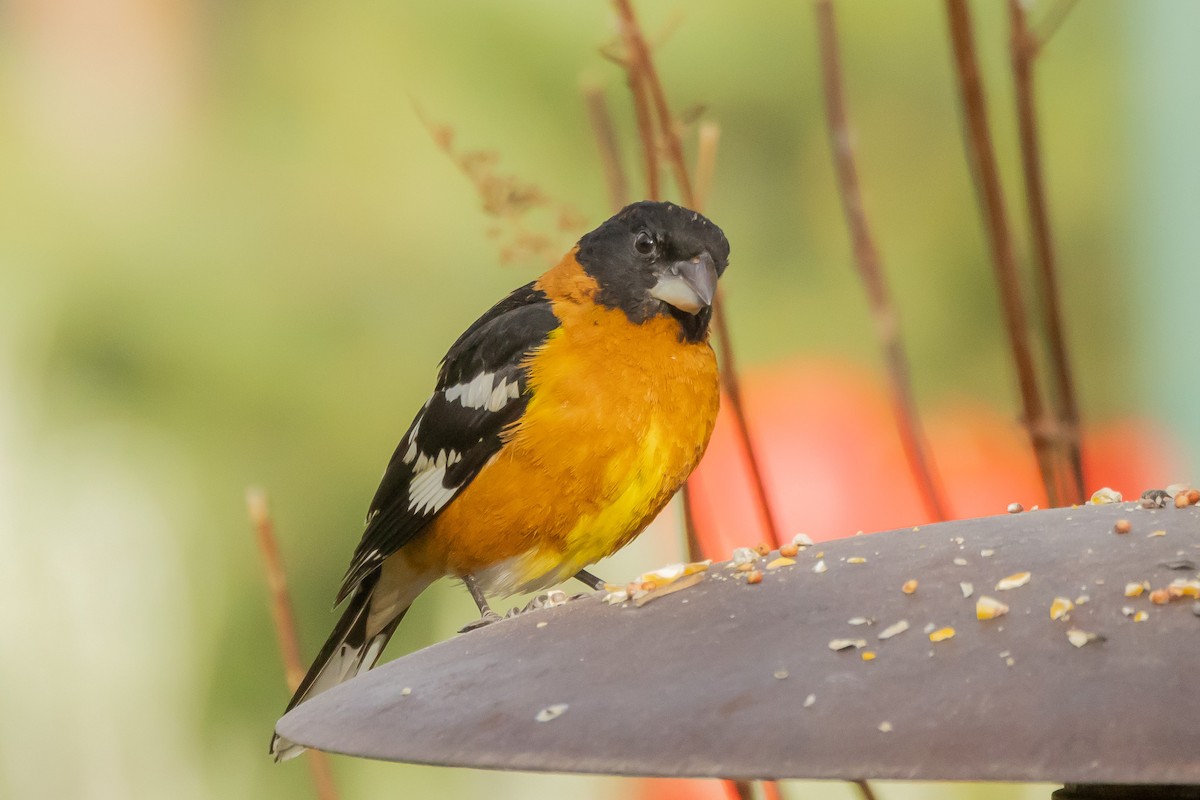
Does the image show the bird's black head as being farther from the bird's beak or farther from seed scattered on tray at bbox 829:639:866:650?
seed scattered on tray at bbox 829:639:866:650

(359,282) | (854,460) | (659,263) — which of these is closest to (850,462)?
(854,460)

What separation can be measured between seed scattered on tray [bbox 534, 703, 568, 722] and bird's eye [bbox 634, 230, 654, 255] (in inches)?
→ 42.7

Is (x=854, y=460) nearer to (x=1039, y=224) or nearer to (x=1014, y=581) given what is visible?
(x=1039, y=224)

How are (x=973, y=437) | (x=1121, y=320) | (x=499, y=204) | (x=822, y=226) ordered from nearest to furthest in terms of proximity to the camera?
(x=499, y=204)
(x=973, y=437)
(x=822, y=226)
(x=1121, y=320)

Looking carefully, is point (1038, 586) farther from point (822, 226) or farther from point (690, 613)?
point (822, 226)

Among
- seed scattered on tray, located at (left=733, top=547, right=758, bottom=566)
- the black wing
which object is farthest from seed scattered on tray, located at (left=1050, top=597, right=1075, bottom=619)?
the black wing

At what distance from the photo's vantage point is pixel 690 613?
1.00 metres

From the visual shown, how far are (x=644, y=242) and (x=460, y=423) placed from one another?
35 cm

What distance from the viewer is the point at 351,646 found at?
2.05 m

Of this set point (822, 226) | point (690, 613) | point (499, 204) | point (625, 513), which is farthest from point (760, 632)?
point (822, 226)

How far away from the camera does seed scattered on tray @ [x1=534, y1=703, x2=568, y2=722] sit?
33.3 inches

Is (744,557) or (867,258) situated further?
(867,258)

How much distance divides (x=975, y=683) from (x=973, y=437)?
212 centimetres

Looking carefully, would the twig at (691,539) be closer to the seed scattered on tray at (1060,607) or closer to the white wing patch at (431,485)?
the seed scattered on tray at (1060,607)
